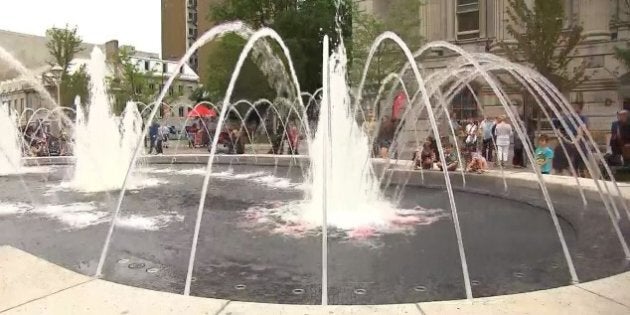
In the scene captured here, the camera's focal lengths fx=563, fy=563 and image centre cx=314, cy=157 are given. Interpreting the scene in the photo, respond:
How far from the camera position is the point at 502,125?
15.8 m

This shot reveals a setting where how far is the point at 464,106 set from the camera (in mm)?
29438

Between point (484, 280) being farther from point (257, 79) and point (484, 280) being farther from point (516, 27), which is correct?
point (257, 79)

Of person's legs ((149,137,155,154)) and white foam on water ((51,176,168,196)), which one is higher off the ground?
person's legs ((149,137,155,154))

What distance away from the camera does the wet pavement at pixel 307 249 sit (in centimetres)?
475

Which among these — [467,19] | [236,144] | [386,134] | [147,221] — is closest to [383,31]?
[467,19]

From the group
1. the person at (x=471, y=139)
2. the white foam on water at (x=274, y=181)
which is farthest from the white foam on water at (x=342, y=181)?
the person at (x=471, y=139)

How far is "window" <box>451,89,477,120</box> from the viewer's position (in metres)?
28.8

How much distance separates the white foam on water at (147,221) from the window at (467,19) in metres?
25.0

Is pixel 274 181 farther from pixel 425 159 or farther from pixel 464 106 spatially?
pixel 464 106

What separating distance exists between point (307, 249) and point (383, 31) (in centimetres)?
2686

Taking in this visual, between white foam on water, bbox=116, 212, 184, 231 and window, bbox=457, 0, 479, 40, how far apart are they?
24965mm

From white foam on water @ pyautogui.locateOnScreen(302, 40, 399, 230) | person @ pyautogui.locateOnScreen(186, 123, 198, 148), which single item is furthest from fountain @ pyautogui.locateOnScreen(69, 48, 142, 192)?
person @ pyautogui.locateOnScreen(186, 123, 198, 148)

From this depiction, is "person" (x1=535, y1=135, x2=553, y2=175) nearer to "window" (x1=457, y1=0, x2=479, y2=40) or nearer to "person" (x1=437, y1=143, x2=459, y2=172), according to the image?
"person" (x1=437, y1=143, x2=459, y2=172)

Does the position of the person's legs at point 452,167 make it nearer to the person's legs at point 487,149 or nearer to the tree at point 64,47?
the person's legs at point 487,149
